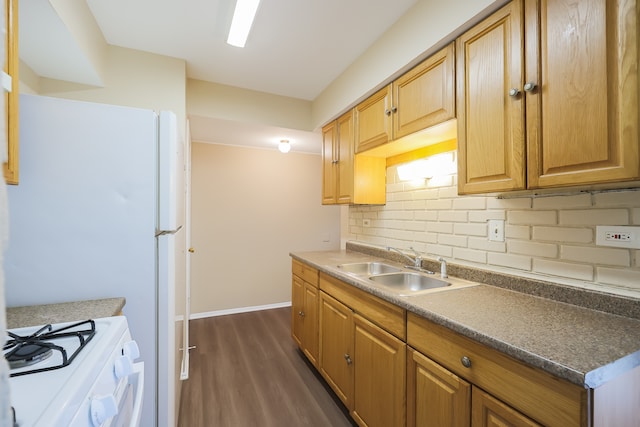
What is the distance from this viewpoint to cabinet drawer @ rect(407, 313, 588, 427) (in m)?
0.74

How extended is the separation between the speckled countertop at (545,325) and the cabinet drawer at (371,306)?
0.06 meters

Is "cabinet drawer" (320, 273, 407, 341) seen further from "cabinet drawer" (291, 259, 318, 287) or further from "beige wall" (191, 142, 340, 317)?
"beige wall" (191, 142, 340, 317)

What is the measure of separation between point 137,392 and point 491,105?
1717 millimetres

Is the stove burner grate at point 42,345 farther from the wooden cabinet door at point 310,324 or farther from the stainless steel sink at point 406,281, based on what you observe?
the wooden cabinet door at point 310,324

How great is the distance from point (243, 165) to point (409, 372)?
3117 millimetres

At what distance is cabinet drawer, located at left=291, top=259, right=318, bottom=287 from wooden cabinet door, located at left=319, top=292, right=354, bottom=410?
0.16 m

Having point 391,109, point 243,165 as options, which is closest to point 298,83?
point 391,109

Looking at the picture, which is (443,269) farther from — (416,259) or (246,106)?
(246,106)

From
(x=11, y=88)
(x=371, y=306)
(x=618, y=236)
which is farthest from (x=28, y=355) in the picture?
(x=618, y=236)

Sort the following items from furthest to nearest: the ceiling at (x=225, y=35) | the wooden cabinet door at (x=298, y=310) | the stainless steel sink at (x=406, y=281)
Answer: the wooden cabinet door at (x=298, y=310), the stainless steel sink at (x=406, y=281), the ceiling at (x=225, y=35)

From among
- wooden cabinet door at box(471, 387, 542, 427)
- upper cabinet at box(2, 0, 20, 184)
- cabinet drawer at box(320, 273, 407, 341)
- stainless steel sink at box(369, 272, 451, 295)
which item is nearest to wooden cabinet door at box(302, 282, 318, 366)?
cabinet drawer at box(320, 273, 407, 341)

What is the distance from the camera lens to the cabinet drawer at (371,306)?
4.30 ft

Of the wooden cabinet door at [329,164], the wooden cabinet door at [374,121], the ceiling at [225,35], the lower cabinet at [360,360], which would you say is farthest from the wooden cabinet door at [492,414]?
the ceiling at [225,35]

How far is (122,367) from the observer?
757 millimetres
